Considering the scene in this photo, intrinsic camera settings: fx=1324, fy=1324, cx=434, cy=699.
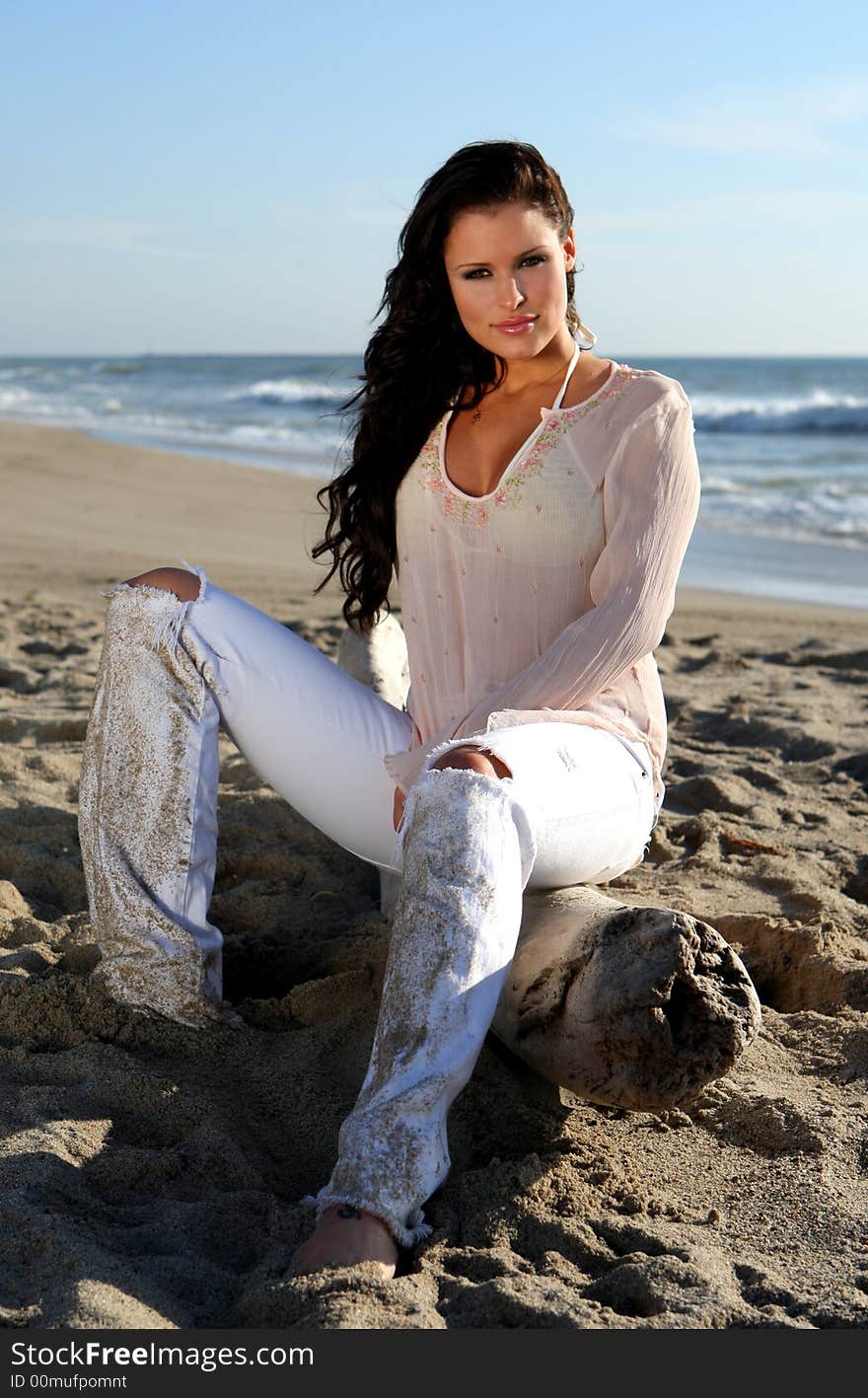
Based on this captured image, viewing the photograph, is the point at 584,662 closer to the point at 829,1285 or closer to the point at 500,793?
the point at 500,793

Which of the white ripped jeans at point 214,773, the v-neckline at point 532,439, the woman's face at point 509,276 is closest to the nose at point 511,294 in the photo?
the woman's face at point 509,276

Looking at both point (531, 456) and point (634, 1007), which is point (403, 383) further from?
point (634, 1007)

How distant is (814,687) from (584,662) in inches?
124

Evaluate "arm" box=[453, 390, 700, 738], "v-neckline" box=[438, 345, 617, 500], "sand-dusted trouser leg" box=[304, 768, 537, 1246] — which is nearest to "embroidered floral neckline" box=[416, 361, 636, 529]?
"v-neckline" box=[438, 345, 617, 500]

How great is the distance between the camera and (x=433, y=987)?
69.3 inches

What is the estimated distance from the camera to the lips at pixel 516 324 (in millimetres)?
2324

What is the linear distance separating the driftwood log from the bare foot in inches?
17.9

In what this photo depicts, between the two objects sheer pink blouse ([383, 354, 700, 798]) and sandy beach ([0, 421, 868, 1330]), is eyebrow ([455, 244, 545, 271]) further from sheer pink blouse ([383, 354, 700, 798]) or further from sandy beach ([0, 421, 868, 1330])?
sandy beach ([0, 421, 868, 1330])

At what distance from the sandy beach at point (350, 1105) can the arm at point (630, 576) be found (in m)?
0.64

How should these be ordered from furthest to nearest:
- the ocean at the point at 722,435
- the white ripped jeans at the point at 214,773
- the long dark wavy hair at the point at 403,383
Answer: the ocean at the point at 722,435 → the long dark wavy hair at the point at 403,383 → the white ripped jeans at the point at 214,773

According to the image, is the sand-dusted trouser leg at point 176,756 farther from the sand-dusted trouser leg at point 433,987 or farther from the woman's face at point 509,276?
the woman's face at point 509,276

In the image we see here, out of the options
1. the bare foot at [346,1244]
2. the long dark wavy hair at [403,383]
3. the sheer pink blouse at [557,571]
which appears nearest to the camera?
the bare foot at [346,1244]

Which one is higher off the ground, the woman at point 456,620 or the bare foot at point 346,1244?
the woman at point 456,620

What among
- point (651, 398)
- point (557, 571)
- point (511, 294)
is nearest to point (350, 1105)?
point (557, 571)
